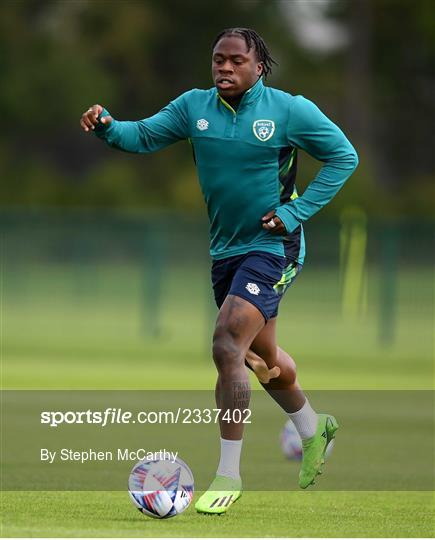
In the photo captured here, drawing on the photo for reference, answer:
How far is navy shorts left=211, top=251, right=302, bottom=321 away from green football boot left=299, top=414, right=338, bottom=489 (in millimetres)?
921

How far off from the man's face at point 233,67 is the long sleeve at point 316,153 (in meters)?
0.31

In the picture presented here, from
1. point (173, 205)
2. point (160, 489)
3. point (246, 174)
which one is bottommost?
point (173, 205)

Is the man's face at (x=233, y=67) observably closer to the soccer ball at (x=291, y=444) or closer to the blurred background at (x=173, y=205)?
the soccer ball at (x=291, y=444)

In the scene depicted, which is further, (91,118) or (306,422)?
(306,422)

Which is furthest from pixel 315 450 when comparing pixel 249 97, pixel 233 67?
pixel 233 67

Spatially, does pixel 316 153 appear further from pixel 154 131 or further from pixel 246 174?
pixel 154 131

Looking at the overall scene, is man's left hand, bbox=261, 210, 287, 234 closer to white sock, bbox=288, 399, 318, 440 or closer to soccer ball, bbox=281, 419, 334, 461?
white sock, bbox=288, 399, 318, 440

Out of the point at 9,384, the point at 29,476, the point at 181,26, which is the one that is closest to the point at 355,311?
the point at 9,384

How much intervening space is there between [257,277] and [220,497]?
133 centimetres

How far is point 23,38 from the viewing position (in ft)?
190

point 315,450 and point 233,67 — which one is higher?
point 233,67

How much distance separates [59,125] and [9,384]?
40.2 metres

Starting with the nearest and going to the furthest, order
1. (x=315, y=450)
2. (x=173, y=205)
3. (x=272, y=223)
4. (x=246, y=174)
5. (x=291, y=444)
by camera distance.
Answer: (x=272, y=223) → (x=246, y=174) → (x=315, y=450) → (x=291, y=444) → (x=173, y=205)

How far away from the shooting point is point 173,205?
162ft
